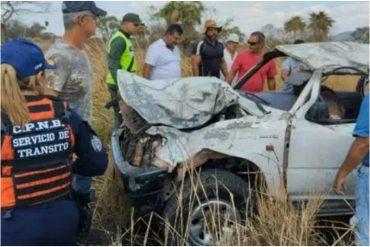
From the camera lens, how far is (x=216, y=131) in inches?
169

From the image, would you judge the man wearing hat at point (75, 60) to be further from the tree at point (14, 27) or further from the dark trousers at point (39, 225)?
the tree at point (14, 27)

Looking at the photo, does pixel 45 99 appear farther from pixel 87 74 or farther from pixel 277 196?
pixel 277 196

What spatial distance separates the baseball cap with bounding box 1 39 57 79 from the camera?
2557 mm

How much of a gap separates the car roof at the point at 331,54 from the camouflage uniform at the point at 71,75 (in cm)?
168

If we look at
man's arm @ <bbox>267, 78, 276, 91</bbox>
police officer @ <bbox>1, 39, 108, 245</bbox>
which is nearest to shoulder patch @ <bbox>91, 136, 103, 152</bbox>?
police officer @ <bbox>1, 39, 108, 245</bbox>

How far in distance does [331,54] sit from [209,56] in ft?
10.8

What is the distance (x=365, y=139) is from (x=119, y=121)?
9.40 ft

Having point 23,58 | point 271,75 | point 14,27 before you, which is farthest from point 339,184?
point 14,27

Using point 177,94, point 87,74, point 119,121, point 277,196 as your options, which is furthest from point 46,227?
point 119,121

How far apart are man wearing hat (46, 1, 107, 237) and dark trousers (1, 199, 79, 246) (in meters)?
1.27

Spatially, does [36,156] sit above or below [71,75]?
below

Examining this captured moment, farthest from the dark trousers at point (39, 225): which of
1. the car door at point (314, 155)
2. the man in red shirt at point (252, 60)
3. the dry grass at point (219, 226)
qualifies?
the man in red shirt at point (252, 60)

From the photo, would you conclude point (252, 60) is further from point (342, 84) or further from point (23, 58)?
point (23, 58)

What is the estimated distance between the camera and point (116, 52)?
6.44 meters
